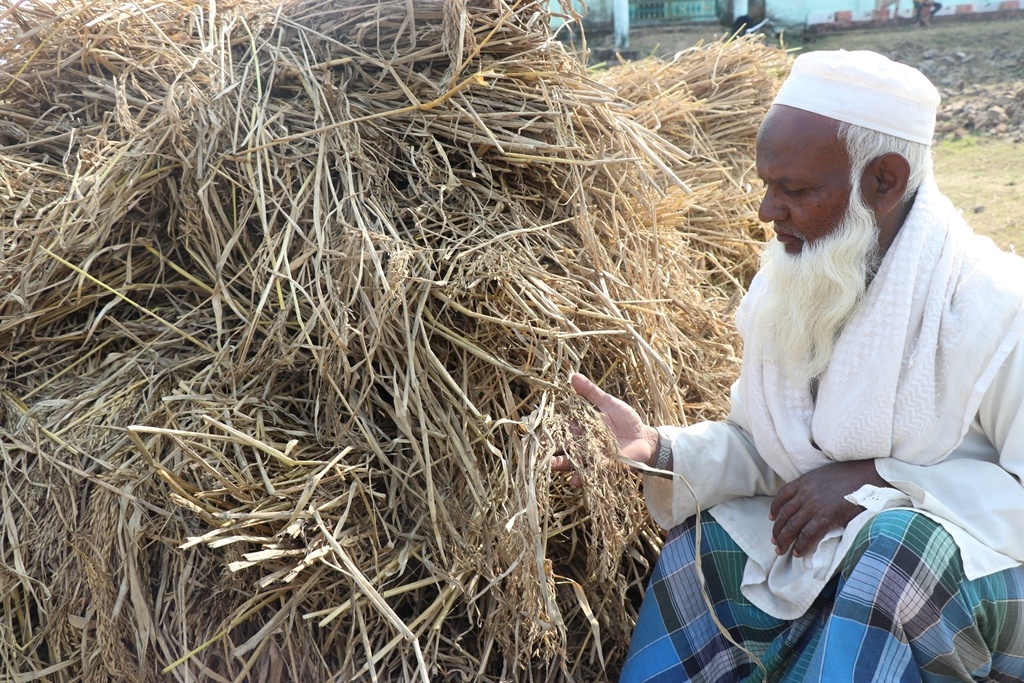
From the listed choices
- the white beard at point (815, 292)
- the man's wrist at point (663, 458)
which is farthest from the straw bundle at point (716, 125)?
the man's wrist at point (663, 458)

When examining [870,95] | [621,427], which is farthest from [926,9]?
[621,427]

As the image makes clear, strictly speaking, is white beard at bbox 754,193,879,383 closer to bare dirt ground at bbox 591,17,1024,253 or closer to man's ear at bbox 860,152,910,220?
man's ear at bbox 860,152,910,220

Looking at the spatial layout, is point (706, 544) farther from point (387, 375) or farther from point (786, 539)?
point (387, 375)

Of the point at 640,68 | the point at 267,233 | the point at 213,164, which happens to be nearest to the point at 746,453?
A: the point at 267,233

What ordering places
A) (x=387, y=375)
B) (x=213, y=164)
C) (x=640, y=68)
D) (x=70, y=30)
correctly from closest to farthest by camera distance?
(x=387, y=375)
(x=213, y=164)
(x=70, y=30)
(x=640, y=68)

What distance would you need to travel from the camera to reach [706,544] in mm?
2059

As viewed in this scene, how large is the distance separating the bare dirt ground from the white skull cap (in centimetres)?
242

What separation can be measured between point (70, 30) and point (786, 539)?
7.37 ft

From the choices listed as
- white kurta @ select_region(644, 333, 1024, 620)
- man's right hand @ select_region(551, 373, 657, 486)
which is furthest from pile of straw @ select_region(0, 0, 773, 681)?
white kurta @ select_region(644, 333, 1024, 620)

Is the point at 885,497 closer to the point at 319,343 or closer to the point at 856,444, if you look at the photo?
the point at 856,444

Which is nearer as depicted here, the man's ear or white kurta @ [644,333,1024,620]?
white kurta @ [644,333,1024,620]

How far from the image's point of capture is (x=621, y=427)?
2129 millimetres

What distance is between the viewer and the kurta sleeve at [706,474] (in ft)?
6.81

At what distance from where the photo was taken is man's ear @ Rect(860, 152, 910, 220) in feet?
6.15
